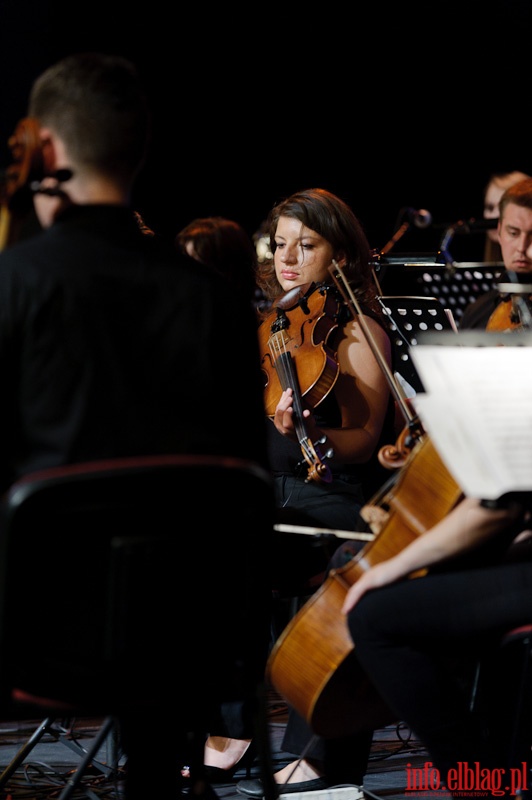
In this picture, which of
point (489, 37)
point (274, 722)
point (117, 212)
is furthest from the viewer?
point (489, 37)

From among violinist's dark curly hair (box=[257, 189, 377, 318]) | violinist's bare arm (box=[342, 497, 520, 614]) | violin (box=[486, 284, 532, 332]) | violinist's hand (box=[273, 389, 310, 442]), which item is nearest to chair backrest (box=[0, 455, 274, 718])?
violinist's bare arm (box=[342, 497, 520, 614])

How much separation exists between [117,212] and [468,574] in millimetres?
860

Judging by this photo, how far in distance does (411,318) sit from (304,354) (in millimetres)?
313

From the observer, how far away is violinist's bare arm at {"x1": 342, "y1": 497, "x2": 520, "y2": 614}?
63.9 inches

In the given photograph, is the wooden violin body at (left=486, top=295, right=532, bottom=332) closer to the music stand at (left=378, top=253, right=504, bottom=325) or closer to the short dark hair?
the music stand at (left=378, top=253, right=504, bottom=325)

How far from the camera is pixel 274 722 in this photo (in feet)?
10.3

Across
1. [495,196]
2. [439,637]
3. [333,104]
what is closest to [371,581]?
[439,637]

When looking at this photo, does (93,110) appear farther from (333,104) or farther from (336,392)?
(333,104)

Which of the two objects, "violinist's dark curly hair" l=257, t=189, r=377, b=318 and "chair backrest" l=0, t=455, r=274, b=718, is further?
"violinist's dark curly hair" l=257, t=189, r=377, b=318

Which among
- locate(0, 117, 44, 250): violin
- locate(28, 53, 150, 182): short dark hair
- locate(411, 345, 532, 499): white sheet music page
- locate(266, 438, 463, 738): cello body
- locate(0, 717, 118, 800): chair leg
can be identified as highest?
locate(28, 53, 150, 182): short dark hair

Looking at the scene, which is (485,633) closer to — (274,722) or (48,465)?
(48,465)

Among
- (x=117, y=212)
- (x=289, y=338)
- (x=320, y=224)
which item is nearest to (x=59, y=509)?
(x=117, y=212)

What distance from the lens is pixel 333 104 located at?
5.70 m

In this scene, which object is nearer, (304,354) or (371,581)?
(371,581)
